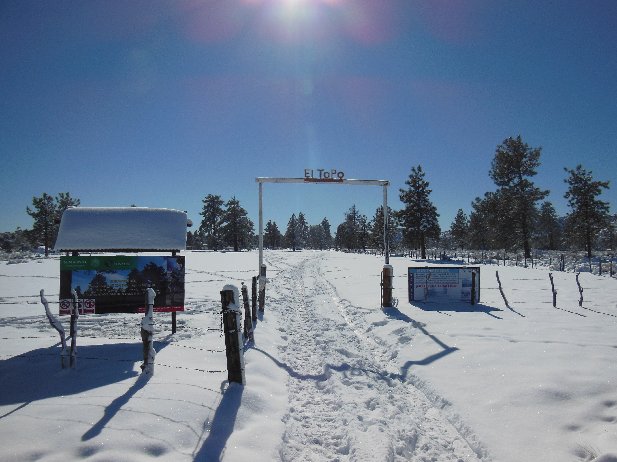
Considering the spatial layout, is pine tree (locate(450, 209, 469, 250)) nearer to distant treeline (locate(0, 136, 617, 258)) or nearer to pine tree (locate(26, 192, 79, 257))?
distant treeline (locate(0, 136, 617, 258))

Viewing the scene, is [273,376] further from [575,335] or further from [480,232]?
[480,232]

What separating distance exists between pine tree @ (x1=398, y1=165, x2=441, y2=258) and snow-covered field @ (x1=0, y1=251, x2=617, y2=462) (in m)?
40.1

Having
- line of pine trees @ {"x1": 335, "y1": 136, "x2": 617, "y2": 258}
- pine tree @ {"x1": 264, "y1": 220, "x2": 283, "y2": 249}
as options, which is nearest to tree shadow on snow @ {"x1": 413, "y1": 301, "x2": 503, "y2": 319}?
line of pine trees @ {"x1": 335, "y1": 136, "x2": 617, "y2": 258}

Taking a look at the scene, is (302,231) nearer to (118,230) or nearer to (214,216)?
(214,216)

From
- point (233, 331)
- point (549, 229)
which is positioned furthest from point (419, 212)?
point (549, 229)

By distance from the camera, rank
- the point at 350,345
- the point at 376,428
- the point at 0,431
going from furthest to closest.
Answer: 1. the point at 350,345
2. the point at 376,428
3. the point at 0,431

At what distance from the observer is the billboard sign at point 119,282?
834cm

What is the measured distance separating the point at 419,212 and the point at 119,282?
45.9 meters

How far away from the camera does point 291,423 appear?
4.83 metres

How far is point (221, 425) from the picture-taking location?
4.44 meters

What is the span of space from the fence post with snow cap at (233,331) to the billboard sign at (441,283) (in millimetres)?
9438

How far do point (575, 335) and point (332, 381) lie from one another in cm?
645

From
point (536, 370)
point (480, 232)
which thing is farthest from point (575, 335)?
point (480, 232)

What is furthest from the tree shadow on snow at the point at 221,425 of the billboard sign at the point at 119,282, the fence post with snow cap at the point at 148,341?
the billboard sign at the point at 119,282
